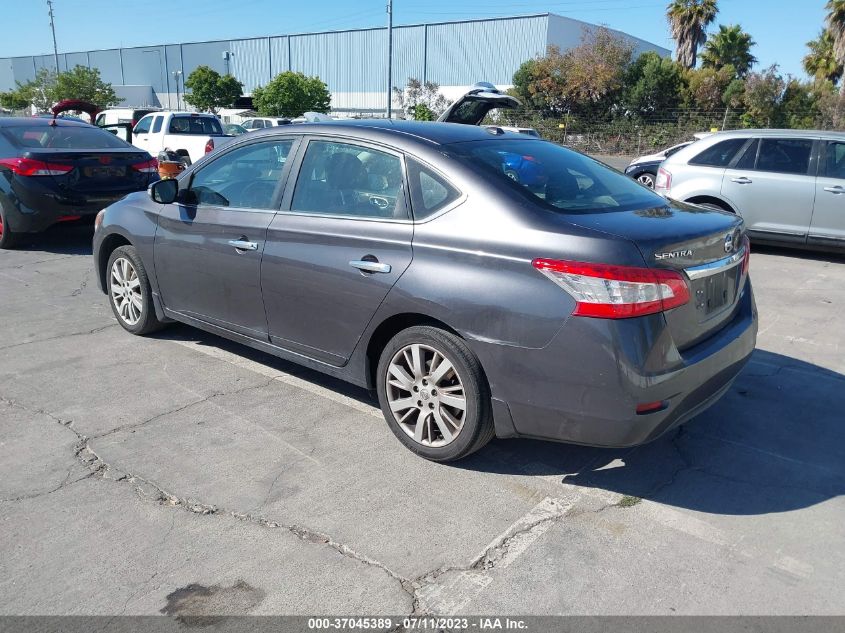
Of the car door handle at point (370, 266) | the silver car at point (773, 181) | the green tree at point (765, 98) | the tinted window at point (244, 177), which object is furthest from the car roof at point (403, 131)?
the green tree at point (765, 98)

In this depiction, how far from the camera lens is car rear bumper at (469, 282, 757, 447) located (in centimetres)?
302

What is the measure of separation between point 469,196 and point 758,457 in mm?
2112

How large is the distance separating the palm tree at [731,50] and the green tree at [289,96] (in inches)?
985

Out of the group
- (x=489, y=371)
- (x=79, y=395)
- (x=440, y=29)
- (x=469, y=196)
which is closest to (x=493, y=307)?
(x=489, y=371)

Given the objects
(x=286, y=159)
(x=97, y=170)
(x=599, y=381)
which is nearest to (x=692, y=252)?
(x=599, y=381)

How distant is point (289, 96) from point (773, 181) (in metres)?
40.7

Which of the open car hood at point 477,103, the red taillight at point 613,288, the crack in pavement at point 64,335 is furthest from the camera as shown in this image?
the open car hood at point 477,103

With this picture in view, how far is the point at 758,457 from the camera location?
382 cm

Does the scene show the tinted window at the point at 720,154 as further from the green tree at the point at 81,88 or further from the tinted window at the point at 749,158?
the green tree at the point at 81,88

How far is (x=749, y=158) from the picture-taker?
9.11 meters

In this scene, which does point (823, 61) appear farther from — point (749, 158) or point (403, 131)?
point (403, 131)

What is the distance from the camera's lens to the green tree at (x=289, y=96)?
45.3 meters

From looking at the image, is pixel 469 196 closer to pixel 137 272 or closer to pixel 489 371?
pixel 489 371

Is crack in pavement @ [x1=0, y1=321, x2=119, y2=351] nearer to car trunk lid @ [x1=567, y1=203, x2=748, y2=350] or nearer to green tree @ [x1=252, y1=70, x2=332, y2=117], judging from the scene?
car trunk lid @ [x1=567, y1=203, x2=748, y2=350]
